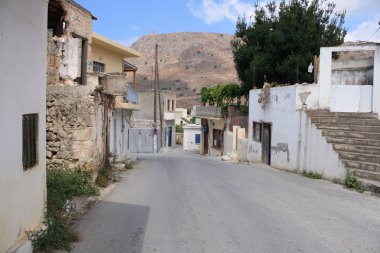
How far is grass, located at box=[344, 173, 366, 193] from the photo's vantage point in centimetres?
1264

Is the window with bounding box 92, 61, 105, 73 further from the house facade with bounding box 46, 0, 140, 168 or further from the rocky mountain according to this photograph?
the rocky mountain

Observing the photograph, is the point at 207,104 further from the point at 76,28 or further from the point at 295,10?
the point at 76,28

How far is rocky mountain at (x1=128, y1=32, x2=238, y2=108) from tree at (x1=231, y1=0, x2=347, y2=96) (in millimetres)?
48861

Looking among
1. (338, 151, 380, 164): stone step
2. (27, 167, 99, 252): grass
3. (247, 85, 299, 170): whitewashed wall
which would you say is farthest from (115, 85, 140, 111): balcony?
(338, 151, 380, 164): stone step

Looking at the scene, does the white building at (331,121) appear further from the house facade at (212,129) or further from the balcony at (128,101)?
the house facade at (212,129)

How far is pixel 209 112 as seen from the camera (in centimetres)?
3766

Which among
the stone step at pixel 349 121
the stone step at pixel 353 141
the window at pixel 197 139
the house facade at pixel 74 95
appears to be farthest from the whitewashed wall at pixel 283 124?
the window at pixel 197 139

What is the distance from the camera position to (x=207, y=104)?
40438 mm

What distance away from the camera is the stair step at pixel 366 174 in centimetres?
1283

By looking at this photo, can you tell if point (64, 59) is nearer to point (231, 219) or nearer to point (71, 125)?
point (71, 125)

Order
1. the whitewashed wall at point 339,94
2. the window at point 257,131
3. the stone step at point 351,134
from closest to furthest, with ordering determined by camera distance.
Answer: the stone step at point 351,134, the whitewashed wall at point 339,94, the window at point 257,131

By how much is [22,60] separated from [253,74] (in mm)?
23471

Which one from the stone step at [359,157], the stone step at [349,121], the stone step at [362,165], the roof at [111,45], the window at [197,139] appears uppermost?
the roof at [111,45]

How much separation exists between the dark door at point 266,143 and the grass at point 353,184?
8.20 metres
